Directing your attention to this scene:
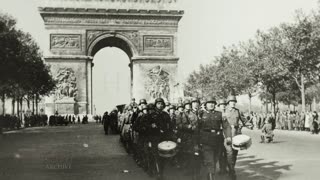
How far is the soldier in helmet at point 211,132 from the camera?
407 inches

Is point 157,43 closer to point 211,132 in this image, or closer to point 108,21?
point 108,21

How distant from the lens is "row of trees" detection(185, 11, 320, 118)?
35.0 metres

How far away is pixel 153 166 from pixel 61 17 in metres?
43.0

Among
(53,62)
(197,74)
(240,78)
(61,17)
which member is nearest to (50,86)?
(53,62)

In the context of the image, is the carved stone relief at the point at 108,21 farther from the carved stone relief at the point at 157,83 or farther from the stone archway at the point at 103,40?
the carved stone relief at the point at 157,83

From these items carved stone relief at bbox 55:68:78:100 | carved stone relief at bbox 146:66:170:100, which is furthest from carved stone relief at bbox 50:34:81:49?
carved stone relief at bbox 146:66:170:100

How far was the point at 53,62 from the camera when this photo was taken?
52.5 m

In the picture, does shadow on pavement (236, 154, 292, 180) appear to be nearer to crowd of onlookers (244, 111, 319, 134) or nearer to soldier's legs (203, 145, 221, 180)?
soldier's legs (203, 145, 221, 180)

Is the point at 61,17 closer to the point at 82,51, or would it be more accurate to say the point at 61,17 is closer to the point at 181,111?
the point at 82,51

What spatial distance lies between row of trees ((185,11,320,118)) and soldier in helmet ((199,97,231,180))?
69.9ft

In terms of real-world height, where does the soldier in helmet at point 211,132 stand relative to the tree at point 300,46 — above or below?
below

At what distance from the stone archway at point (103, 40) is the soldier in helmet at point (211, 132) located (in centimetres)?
4256

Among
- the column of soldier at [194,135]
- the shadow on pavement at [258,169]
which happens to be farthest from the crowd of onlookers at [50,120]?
the column of soldier at [194,135]

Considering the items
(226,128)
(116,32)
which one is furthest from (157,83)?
(226,128)
